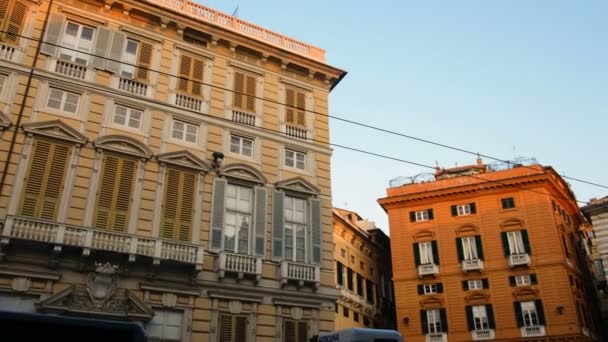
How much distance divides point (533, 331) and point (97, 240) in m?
34.6

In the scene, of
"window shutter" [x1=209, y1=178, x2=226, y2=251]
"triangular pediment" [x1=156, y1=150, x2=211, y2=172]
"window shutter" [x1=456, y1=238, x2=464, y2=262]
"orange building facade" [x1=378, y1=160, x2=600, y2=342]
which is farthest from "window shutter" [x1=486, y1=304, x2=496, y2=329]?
"triangular pediment" [x1=156, y1=150, x2=211, y2=172]

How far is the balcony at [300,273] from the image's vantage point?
2031 centimetres

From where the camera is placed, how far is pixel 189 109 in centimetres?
2155

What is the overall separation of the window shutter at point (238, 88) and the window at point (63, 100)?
20.8ft

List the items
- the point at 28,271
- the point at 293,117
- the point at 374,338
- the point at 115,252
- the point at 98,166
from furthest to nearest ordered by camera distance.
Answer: the point at 293,117 → the point at 98,166 → the point at 115,252 → the point at 28,271 → the point at 374,338

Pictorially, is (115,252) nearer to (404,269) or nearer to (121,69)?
(121,69)

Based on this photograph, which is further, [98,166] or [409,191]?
[409,191]

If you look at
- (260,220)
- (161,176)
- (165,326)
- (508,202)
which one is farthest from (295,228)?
(508,202)

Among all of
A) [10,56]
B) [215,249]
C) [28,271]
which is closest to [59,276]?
[28,271]

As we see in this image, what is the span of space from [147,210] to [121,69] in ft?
19.3

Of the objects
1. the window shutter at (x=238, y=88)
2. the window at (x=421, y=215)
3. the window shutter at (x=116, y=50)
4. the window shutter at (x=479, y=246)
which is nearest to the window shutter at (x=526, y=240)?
the window shutter at (x=479, y=246)

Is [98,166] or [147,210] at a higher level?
[98,166]

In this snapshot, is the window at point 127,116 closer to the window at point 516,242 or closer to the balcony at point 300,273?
the balcony at point 300,273

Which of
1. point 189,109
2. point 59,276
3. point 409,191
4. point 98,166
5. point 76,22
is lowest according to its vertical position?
point 59,276
